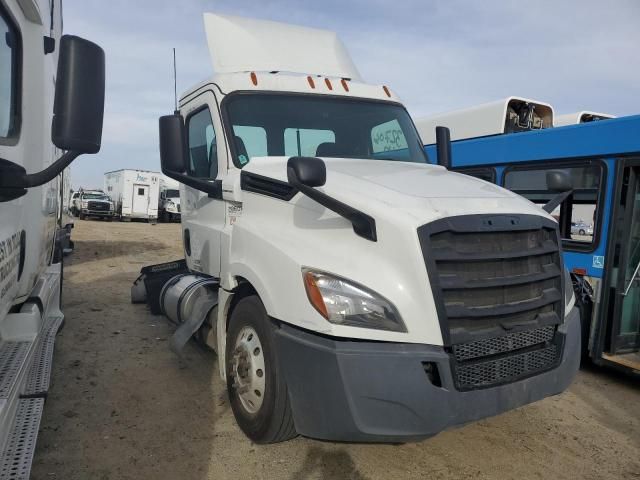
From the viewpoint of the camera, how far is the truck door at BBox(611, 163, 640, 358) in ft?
A: 16.8

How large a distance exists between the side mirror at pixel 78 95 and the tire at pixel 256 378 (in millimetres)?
1484

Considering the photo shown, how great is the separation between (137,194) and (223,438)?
99.6ft

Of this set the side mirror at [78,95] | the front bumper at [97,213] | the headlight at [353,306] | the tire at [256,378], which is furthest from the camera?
the front bumper at [97,213]

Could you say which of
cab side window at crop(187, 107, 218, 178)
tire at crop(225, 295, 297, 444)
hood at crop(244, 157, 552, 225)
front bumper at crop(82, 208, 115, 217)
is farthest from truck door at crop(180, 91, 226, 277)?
front bumper at crop(82, 208, 115, 217)

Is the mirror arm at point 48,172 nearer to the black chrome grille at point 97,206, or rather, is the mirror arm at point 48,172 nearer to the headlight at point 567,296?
the headlight at point 567,296

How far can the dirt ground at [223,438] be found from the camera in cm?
313

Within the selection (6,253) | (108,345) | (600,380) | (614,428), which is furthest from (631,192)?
(108,345)

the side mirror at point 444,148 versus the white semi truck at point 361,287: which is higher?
the side mirror at point 444,148

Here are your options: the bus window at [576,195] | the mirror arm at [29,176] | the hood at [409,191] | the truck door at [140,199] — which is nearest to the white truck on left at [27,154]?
the mirror arm at [29,176]

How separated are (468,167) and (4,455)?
6.32m

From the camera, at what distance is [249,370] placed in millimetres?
3219

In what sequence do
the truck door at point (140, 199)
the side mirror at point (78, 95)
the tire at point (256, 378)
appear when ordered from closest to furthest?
the side mirror at point (78, 95), the tire at point (256, 378), the truck door at point (140, 199)

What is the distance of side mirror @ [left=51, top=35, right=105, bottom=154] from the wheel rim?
162 cm

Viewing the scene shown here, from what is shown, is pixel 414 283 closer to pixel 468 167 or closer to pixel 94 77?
pixel 94 77
